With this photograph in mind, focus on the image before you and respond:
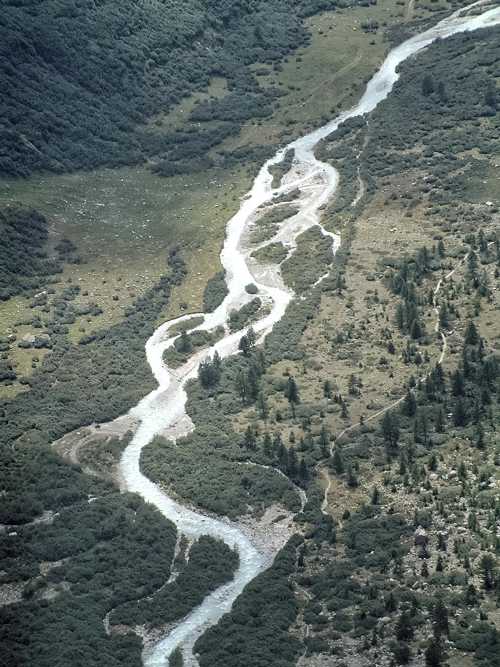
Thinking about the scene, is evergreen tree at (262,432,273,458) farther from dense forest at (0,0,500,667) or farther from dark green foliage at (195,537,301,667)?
dark green foliage at (195,537,301,667)

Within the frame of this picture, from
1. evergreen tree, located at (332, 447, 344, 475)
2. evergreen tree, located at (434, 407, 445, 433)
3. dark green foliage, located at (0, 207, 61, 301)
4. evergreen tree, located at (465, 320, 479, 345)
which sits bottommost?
evergreen tree, located at (465, 320, 479, 345)

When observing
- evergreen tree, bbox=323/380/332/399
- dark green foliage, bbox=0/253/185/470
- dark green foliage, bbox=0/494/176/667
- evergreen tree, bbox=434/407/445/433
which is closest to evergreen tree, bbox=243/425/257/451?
evergreen tree, bbox=323/380/332/399

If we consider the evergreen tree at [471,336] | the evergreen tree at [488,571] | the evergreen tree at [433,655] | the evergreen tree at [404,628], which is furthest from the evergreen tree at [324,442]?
the evergreen tree at [433,655]

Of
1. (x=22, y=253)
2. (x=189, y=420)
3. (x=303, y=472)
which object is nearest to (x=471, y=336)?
(x=303, y=472)

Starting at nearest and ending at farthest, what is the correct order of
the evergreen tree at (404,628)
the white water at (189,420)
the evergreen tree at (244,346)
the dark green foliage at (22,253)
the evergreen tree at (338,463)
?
1. the evergreen tree at (404,628)
2. the white water at (189,420)
3. the evergreen tree at (338,463)
4. the evergreen tree at (244,346)
5. the dark green foliage at (22,253)

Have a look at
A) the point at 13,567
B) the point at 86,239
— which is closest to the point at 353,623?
the point at 13,567

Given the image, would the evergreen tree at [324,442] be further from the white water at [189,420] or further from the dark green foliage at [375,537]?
the white water at [189,420]
